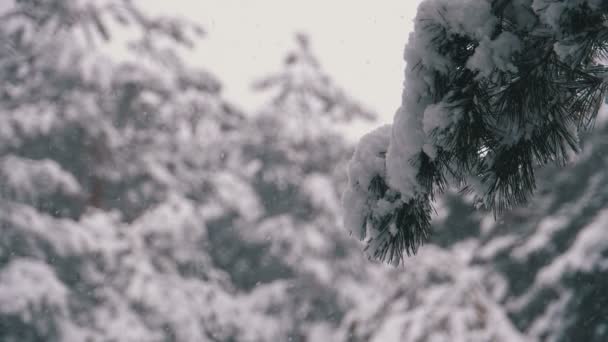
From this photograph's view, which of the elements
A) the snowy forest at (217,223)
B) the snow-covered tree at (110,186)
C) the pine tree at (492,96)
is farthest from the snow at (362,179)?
the snow-covered tree at (110,186)

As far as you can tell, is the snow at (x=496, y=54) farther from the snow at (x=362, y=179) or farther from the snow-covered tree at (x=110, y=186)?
the snow-covered tree at (x=110, y=186)

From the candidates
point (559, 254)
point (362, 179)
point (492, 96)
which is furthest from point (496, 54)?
point (559, 254)

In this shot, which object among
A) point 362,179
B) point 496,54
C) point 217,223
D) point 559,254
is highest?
point 217,223

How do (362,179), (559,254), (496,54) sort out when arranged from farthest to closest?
(559,254) → (362,179) → (496,54)

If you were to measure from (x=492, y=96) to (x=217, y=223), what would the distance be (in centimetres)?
615

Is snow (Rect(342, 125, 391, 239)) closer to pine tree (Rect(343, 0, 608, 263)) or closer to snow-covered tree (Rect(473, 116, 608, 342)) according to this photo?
pine tree (Rect(343, 0, 608, 263))

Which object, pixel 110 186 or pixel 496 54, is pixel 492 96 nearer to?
pixel 496 54

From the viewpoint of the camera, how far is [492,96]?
1039mm

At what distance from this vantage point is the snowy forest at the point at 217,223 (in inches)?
206

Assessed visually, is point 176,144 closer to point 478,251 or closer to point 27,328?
point 27,328

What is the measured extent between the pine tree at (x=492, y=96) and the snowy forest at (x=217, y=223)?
3804 mm

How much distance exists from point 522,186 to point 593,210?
4.83m

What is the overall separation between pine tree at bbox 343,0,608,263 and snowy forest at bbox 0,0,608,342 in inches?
150

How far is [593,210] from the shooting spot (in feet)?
17.1
